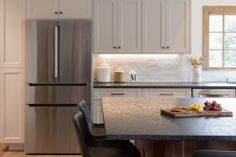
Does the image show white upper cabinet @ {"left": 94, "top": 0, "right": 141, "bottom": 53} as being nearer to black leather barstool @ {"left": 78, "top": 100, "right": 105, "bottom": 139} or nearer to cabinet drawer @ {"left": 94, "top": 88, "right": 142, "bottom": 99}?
cabinet drawer @ {"left": 94, "top": 88, "right": 142, "bottom": 99}

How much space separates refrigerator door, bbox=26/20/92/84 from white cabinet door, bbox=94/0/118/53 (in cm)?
36

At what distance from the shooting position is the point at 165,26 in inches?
208

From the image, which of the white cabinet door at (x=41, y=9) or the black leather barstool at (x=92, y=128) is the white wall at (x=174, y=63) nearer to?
the white cabinet door at (x=41, y=9)

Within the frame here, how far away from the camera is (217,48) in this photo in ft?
18.9

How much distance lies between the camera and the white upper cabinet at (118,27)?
5223 mm

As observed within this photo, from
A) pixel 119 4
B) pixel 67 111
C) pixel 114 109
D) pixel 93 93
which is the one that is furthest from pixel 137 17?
pixel 114 109

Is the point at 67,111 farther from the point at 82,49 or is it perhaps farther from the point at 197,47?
the point at 197,47

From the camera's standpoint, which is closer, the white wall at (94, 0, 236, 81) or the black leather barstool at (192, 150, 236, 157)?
the black leather barstool at (192, 150, 236, 157)

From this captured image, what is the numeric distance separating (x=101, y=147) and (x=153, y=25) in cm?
297

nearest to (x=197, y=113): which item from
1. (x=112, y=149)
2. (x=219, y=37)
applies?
(x=112, y=149)

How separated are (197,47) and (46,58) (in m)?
2.31

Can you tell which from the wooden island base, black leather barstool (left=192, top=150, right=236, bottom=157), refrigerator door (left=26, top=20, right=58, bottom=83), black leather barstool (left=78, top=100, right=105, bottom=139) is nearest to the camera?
black leather barstool (left=192, top=150, right=236, bottom=157)

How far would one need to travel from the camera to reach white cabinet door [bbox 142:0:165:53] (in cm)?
526

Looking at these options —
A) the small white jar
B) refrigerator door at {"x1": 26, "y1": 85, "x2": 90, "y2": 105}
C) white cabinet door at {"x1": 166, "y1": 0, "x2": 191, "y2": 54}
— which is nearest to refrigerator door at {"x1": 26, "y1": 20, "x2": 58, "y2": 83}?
refrigerator door at {"x1": 26, "y1": 85, "x2": 90, "y2": 105}
